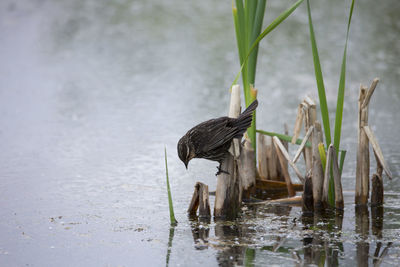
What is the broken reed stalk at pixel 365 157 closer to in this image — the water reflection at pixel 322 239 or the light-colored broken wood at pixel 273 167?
the water reflection at pixel 322 239

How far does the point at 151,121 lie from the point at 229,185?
3158 mm

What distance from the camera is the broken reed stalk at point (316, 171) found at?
4332mm

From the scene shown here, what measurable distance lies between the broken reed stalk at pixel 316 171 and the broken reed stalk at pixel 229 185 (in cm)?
60

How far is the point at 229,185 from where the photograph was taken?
4113 mm

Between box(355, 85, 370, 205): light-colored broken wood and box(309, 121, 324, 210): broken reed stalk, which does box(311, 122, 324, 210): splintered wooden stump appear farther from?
box(355, 85, 370, 205): light-colored broken wood

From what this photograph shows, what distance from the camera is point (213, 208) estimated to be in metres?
4.41

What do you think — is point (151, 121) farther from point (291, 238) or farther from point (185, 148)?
point (291, 238)

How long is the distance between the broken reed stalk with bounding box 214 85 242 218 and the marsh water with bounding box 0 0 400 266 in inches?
6.3

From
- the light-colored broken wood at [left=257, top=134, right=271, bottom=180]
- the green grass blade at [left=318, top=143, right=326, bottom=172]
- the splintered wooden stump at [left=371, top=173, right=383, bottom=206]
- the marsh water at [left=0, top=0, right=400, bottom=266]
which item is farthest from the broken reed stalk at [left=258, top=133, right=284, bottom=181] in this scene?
the splintered wooden stump at [left=371, top=173, right=383, bottom=206]

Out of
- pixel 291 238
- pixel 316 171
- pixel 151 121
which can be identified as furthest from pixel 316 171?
pixel 151 121

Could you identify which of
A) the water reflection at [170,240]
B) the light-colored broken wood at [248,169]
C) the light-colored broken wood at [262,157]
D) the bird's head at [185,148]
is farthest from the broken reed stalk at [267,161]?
the water reflection at [170,240]

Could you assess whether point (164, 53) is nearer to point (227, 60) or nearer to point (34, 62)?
point (227, 60)

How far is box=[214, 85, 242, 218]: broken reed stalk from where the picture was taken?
13.4ft

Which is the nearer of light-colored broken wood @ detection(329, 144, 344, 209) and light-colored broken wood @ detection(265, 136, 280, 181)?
light-colored broken wood @ detection(329, 144, 344, 209)
